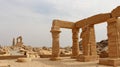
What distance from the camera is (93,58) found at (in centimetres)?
1390

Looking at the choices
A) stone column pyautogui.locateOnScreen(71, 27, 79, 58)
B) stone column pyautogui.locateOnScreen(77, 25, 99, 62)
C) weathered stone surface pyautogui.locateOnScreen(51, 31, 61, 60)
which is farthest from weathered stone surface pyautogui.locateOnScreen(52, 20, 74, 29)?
stone column pyautogui.locateOnScreen(77, 25, 99, 62)

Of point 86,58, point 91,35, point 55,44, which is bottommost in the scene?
point 86,58

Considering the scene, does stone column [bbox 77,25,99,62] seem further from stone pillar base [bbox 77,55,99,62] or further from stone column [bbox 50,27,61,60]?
stone column [bbox 50,27,61,60]

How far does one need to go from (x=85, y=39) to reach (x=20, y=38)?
122 feet

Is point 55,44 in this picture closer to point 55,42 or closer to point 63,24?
point 55,42

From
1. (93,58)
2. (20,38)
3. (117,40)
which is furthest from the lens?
(20,38)

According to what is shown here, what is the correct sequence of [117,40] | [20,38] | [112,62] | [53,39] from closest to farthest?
[112,62] < [117,40] < [53,39] < [20,38]

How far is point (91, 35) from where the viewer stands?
578 inches

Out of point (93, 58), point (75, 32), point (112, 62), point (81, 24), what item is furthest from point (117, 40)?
point (75, 32)

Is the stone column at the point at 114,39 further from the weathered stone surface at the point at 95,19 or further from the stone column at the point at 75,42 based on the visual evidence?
the stone column at the point at 75,42

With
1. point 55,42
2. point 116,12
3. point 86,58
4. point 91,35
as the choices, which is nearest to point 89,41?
point 91,35

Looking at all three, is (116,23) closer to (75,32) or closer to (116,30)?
(116,30)

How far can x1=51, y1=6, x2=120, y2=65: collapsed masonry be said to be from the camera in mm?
11008

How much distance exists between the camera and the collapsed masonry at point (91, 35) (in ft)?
36.1
